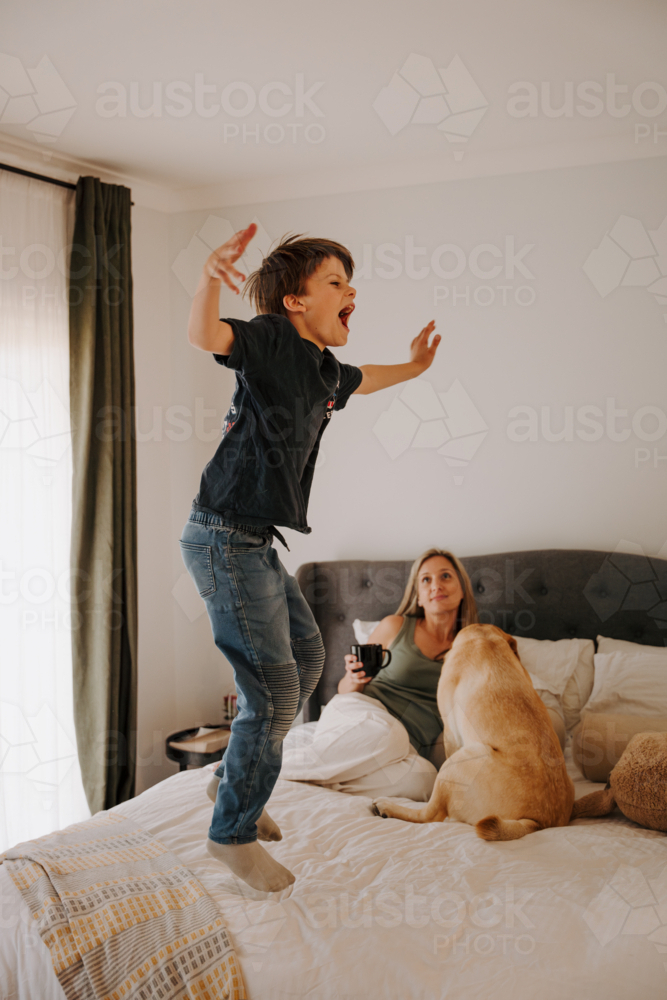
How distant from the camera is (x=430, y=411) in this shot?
3.07 meters

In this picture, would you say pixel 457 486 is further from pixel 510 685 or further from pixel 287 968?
pixel 287 968

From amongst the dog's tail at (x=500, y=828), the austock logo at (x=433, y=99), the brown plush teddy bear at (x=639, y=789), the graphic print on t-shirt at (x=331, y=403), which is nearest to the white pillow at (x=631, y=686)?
the brown plush teddy bear at (x=639, y=789)

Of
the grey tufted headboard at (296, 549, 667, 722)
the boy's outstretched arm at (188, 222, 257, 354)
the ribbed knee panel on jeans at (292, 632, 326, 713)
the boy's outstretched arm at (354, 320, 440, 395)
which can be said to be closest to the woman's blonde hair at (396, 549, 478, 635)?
the grey tufted headboard at (296, 549, 667, 722)

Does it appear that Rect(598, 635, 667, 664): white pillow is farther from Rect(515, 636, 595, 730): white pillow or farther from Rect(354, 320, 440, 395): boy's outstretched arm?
Rect(354, 320, 440, 395): boy's outstretched arm

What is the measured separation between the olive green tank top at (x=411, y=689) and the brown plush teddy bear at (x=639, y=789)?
60 cm

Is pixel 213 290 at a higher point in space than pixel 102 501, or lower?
higher

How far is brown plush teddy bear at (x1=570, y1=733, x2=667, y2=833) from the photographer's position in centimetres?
185

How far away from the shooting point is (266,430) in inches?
59.8

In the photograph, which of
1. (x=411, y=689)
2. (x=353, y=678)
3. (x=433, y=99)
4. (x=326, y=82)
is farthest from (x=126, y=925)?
(x=433, y=99)

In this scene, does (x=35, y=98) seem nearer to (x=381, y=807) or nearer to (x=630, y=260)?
(x=630, y=260)

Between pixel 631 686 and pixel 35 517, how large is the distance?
223cm

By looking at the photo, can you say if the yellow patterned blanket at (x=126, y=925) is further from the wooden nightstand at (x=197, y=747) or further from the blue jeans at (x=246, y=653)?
the wooden nightstand at (x=197, y=747)

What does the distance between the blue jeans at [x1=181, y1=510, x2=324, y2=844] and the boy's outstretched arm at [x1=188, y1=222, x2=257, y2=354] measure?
1.20ft

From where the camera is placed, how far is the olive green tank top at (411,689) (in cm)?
248
